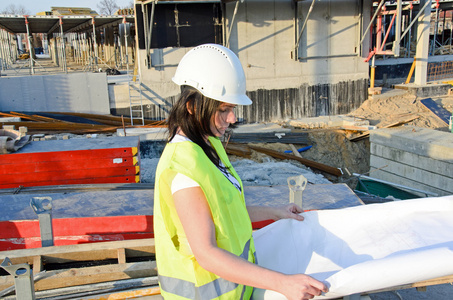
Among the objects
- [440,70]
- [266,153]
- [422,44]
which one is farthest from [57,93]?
[440,70]

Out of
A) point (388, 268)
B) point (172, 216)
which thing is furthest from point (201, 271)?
point (388, 268)

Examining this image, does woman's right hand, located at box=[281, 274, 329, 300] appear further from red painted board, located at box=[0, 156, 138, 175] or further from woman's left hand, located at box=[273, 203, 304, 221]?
red painted board, located at box=[0, 156, 138, 175]

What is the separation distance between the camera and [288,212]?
228 cm

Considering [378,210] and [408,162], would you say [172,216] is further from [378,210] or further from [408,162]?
[408,162]

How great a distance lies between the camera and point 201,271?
1562 mm

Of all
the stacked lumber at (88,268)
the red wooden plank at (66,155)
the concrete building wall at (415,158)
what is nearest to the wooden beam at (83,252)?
the stacked lumber at (88,268)

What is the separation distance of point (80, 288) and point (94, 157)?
3981mm

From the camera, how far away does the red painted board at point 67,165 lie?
5.69 metres

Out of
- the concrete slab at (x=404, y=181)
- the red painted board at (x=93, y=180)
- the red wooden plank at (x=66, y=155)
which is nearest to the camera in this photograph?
the red wooden plank at (x=66, y=155)

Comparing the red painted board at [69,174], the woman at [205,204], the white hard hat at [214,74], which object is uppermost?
the white hard hat at [214,74]

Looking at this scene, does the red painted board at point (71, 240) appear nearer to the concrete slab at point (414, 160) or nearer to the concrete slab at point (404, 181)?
the concrete slab at point (404, 181)

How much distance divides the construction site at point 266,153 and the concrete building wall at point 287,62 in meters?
0.05

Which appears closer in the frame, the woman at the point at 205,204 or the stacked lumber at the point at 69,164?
the woman at the point at 205,204

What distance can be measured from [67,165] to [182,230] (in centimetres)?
487
